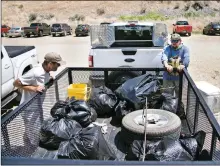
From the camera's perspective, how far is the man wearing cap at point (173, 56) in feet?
15.1

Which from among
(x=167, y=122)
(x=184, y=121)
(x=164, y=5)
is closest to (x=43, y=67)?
(x=167, y=122)

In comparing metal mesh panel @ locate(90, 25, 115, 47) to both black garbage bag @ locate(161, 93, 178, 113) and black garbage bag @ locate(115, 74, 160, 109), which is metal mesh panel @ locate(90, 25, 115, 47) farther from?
black garbage bag @ locate(161, 93, 178, 113)

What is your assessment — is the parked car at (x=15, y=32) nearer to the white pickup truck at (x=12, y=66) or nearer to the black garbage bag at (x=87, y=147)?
the white pickup truck at (x=12, y=66)

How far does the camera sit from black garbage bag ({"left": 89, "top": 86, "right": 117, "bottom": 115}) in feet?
13.7

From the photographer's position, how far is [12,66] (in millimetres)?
6590

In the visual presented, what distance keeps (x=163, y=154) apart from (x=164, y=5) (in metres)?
59.6

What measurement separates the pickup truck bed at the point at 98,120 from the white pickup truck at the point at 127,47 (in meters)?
0.66

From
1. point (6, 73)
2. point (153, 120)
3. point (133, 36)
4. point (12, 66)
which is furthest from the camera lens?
point (133, 36)

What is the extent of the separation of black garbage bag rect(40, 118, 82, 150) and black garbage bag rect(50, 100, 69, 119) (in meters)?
0.22

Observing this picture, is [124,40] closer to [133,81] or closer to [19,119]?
[133,81]

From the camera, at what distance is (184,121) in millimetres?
4039

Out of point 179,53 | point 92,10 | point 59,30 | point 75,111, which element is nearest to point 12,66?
point 75,111

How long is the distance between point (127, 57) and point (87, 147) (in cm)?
357

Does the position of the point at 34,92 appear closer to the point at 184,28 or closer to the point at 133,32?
the point at 133,32
